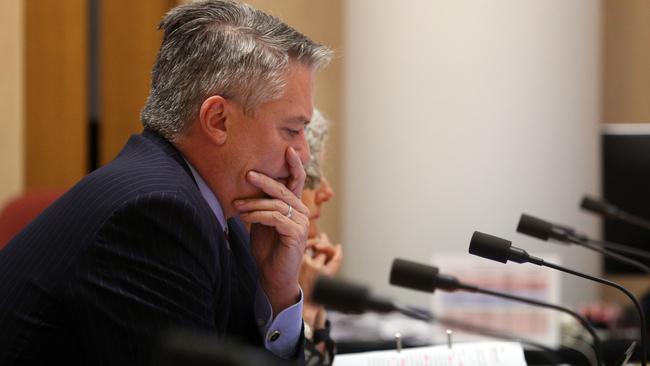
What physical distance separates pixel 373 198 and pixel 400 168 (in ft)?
0.57

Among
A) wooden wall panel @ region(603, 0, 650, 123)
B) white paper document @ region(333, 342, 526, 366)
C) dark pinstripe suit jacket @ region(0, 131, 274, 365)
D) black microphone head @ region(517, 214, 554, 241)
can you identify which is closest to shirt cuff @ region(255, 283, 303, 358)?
white paper document @ region(333, 342, 526, 366)

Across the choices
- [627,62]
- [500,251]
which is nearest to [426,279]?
[500,251]

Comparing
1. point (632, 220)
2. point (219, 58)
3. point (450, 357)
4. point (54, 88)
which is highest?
point (219, 58)

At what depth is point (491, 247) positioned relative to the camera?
1.47 m

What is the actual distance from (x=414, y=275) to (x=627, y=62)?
3.48 metres

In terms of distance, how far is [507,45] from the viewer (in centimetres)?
340

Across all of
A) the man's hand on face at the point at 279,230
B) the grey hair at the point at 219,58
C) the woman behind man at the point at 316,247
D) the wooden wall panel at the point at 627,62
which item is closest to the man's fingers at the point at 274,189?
the man's hand on face at the point at 279,230

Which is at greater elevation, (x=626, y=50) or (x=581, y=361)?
(x=626, y=50)

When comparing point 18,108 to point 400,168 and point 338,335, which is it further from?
point 338,335

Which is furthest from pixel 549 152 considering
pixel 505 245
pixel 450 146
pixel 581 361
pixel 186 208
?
pixel 186 208

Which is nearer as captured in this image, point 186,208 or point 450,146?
point 186,208

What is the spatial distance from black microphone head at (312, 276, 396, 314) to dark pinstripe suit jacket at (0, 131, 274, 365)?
0.89 feet

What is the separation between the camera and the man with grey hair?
4.01 feet

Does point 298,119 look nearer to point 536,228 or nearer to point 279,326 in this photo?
point 279,326
